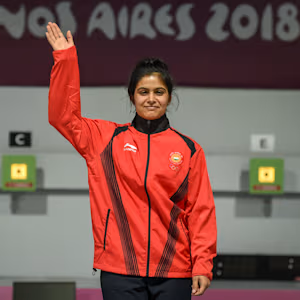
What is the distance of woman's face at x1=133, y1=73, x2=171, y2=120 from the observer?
157 centimetres

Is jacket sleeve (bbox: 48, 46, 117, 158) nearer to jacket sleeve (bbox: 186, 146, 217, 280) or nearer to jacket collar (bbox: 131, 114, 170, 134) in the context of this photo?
jacket collar (bbox: 131, 114, 170, 134)

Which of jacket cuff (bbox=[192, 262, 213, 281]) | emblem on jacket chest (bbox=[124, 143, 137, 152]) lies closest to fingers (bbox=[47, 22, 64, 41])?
emblem on jacket chest (bbox=[124, 143, 137, 152])

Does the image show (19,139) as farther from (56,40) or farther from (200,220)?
(200,220)

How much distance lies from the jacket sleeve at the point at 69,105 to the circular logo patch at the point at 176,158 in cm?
23

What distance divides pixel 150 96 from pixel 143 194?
0.32 m

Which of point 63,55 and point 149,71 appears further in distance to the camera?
point 149,71

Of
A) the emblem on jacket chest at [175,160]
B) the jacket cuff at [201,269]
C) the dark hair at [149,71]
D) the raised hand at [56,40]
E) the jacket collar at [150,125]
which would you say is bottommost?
the jacket cuff at [201,269]

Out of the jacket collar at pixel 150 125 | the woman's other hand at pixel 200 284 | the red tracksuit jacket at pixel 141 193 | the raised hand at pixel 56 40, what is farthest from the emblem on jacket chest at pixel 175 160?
the raised hand at pixel 56 40

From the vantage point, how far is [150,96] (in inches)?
61.7

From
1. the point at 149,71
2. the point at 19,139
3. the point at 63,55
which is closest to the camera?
the point at 63,55

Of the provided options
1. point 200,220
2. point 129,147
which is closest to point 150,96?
point 129,147

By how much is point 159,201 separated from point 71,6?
1.76 metres

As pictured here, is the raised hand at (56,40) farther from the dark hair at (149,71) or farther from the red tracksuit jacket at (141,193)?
the dark hair at (149,71)

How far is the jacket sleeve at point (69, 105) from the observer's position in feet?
4.85
